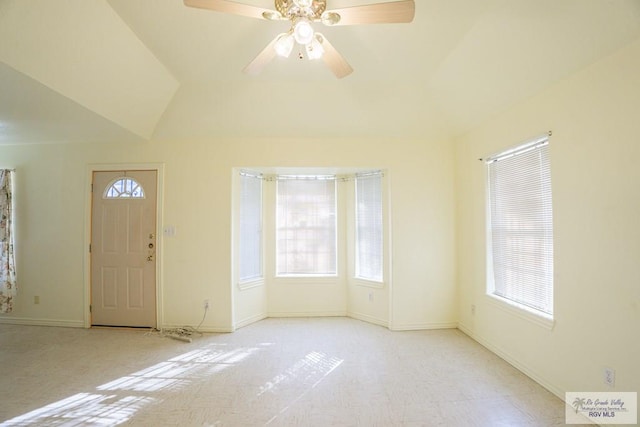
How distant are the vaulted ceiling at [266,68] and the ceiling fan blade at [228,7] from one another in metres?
0.61

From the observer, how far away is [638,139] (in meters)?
1.64

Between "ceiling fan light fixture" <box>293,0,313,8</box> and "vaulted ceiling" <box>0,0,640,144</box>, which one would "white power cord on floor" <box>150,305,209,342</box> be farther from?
"ceiling fan light fixture" <box>293,0,313,8</box>

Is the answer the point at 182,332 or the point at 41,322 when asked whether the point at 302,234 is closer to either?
the point at 182,332

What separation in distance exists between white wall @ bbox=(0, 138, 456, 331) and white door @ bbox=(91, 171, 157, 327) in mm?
172

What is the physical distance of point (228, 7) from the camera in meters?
1.50

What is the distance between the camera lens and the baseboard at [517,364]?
2160 mm

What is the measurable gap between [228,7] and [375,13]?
80cm

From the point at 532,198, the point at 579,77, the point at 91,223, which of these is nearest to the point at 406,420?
the point at 532,198

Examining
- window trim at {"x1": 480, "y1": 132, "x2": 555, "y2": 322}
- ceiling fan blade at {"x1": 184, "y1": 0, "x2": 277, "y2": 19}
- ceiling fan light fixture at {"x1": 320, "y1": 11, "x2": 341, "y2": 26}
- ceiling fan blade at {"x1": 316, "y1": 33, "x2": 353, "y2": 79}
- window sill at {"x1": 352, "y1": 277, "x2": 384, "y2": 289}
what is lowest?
window sill at {"x1": 352, "y1": 277, "x2": 384, "y2": 289}

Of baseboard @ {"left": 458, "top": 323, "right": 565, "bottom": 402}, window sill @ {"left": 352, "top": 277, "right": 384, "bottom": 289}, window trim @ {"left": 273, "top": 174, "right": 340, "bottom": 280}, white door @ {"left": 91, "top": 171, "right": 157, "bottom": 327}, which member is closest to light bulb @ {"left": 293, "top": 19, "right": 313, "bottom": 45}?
window trim @ {"left": 273, "top": 174, "right": 340, "bottom": 280}

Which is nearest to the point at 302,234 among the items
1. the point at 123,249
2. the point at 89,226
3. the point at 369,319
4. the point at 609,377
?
the point at 369,319

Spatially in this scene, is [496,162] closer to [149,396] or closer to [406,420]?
[406,420]

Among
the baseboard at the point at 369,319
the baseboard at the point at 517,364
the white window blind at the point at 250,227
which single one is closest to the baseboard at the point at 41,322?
the white window blind at the point at 250,227

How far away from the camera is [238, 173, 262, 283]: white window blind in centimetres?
374
